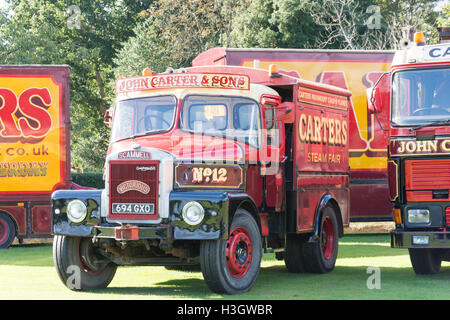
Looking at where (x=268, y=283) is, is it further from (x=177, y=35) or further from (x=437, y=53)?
(x=177, y=35)

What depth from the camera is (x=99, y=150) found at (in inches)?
1576

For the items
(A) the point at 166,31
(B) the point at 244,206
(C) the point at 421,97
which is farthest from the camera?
(A) the point at 166,31

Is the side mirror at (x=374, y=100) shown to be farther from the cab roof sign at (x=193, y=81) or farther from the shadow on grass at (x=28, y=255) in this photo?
the shadow on grass at (x=28, y=255)

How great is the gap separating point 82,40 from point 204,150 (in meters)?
37.2

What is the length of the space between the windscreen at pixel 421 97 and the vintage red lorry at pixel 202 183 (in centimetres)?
149

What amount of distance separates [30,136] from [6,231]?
7.07 feet

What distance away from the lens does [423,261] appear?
1231 centimetres

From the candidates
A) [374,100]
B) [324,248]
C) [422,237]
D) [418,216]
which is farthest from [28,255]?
[422,237]

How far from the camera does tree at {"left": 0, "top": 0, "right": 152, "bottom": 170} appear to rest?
133 feet

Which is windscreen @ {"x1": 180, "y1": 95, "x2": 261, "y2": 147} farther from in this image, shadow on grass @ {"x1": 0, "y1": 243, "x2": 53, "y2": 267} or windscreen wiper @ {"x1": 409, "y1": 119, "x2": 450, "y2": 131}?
shadow on grass @ {"x1": 0, "y1": 243, "x2": 53, "y2": 267}

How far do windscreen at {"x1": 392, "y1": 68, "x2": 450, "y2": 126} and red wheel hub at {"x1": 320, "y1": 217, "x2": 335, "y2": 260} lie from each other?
8.38ft

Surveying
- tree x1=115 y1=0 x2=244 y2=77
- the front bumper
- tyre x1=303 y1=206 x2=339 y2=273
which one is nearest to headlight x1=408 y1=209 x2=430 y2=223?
the front bumper
